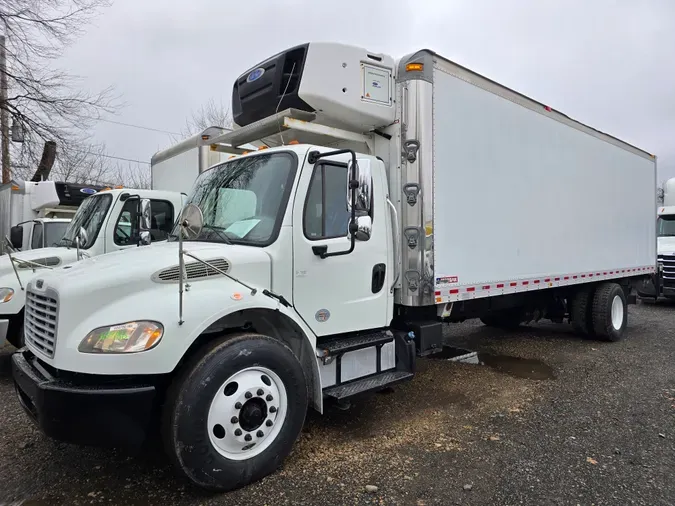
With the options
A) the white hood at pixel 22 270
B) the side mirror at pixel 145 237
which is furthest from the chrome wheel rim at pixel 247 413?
the white hood at pixel 22 270

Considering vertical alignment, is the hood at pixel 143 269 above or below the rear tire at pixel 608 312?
above

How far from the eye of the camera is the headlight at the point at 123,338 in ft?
9.38

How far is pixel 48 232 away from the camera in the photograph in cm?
912

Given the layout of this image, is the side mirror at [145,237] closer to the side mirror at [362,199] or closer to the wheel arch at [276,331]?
the wheel arch at [276,331]

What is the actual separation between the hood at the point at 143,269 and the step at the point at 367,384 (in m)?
1.09

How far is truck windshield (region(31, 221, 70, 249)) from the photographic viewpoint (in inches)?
358

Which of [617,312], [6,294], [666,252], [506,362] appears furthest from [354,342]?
[666,252]

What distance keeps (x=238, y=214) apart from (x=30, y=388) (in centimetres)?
189

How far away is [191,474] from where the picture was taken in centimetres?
302

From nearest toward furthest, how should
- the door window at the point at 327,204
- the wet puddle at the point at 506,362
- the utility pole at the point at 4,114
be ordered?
the door window at the point at 327,204
the wet puddle at the point at 506,362
the utility pole at the point at 4,114

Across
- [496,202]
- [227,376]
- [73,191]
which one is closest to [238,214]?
[227,376]

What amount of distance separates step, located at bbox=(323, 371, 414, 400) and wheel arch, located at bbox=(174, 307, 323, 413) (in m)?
0.18

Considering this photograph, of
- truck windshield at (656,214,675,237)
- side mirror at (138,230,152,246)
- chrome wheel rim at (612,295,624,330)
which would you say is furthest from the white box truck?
truck windshield at (656,214,675,237)

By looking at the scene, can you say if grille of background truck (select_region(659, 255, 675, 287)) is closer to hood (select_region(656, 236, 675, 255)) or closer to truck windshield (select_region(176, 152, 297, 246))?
hood (select_region(656, 236, 675, 255))
